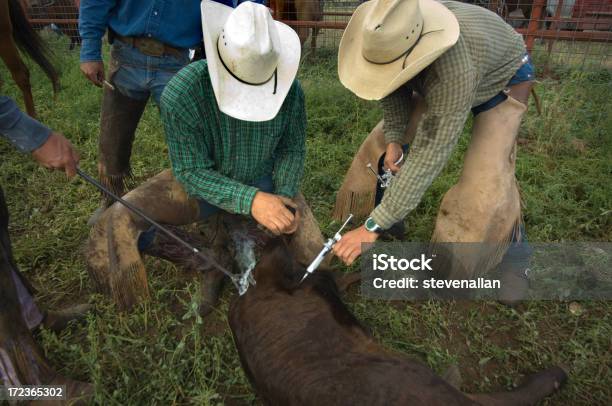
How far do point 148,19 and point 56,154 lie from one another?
105 centimetres

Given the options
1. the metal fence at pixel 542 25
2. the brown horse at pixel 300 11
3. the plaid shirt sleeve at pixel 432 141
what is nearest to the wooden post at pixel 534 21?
the metal fence at pixel 542 25

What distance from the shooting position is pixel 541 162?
3629mm

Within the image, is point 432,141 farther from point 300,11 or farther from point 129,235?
point 300,11

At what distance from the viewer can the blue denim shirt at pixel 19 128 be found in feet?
5.62

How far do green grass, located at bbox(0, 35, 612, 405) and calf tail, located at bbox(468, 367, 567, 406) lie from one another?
0.23 feet

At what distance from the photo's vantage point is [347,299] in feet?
8.23

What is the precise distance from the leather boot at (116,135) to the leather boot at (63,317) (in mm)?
583

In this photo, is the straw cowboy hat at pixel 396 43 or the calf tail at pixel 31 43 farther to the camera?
the calf tail at pixel 31 43

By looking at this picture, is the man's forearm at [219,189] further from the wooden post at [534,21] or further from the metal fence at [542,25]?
the wooden post at [534,21]

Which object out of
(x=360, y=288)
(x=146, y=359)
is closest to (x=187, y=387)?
(x=146, y=359)

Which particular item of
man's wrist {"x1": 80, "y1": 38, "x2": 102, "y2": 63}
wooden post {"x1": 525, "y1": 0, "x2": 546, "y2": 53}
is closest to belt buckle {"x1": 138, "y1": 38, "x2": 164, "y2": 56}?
man's wrist {"x1": 80, "y1": 38, "x2": 102, "y2": 63}

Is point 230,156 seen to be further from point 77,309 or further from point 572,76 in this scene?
point 572,76

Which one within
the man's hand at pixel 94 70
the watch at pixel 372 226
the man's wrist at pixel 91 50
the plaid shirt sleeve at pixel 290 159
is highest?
the man's wrist at pixel 91 50

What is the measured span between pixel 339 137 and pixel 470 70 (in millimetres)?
2465
